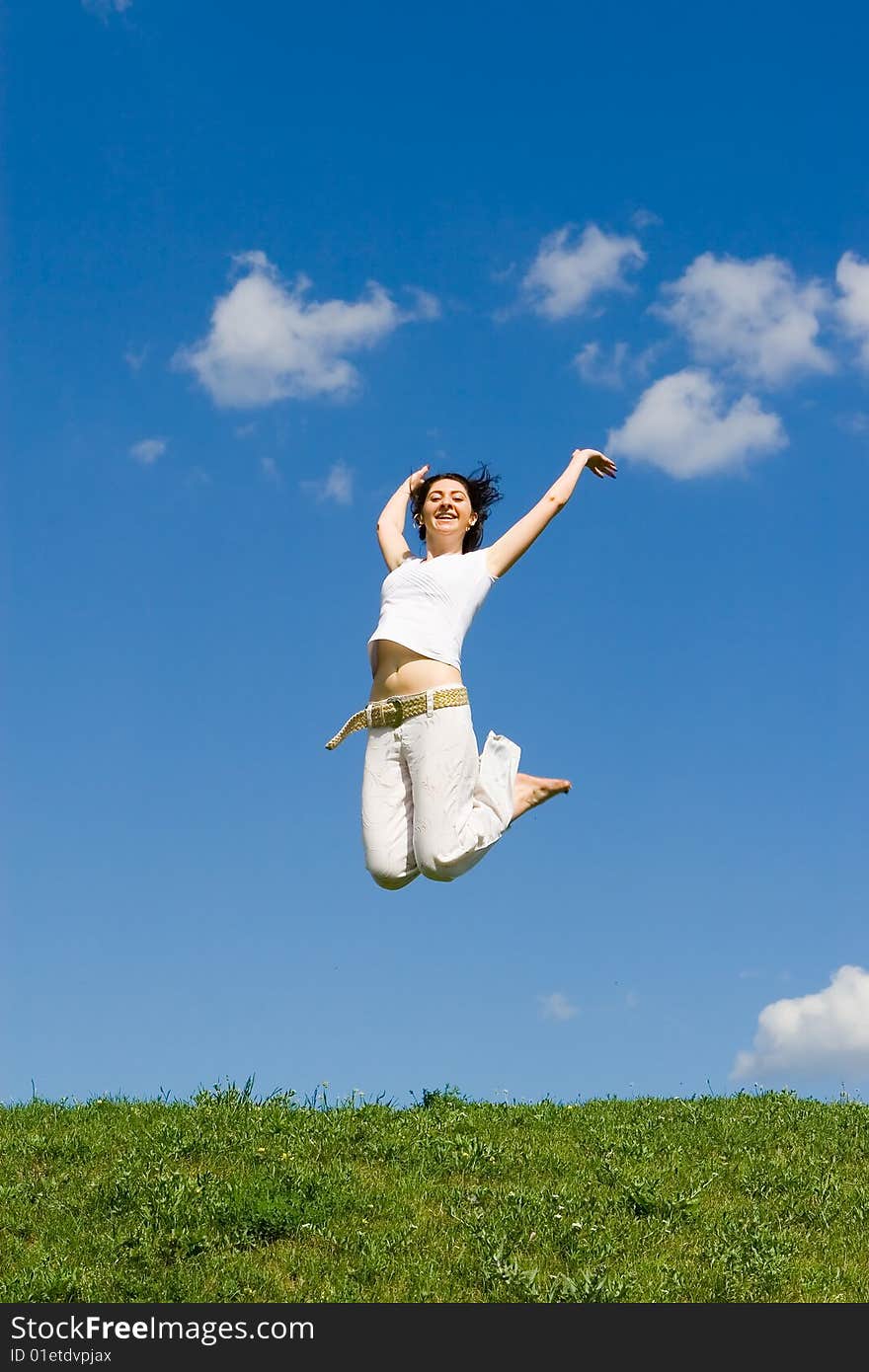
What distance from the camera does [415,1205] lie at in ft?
34.1

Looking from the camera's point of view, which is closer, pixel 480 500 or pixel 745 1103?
pixel 480 500

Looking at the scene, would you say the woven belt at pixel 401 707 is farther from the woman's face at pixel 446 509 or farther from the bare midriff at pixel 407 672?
the woman's face at pixel 446 509

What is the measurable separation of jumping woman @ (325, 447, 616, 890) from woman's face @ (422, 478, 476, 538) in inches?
12.3

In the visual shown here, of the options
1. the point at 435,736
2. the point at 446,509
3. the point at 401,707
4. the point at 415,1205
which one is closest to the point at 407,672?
the point at 401,707

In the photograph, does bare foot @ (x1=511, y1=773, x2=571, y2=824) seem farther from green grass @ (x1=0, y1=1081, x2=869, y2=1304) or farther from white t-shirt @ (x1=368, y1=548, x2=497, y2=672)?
green grass @ (x1=0, y1=1081, x2=869, y2=1304)

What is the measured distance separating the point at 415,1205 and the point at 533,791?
10.8ft

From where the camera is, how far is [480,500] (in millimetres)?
11336

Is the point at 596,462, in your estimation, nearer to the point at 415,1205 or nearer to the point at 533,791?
the point at 533,791

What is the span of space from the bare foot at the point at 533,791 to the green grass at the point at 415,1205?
3.02 m

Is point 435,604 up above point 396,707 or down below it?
above

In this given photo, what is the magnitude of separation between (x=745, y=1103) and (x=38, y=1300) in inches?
326
